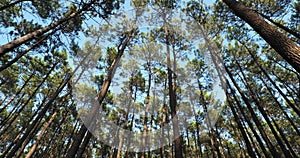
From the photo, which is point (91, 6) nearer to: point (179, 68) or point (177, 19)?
point (177, 19)

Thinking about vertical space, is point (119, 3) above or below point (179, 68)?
below

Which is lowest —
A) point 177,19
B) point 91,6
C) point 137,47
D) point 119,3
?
point 91,6

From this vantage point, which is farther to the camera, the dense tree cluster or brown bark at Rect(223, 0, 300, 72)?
the dense tree cluster

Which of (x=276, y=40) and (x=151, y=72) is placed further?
(x=151, y=72)

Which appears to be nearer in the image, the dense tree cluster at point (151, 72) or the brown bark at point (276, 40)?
the brown bark at point (276, 40)

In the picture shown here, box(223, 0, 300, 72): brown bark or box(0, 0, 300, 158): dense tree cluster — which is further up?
box(0, 0, 300, 158): dense tree cluster

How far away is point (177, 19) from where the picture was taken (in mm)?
10711

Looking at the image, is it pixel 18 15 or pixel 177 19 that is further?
pixel 177 19

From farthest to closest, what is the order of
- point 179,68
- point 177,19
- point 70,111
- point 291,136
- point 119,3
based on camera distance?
1. point 291,136
2. point 70,111
3. point 179,68
4. point 177,19
5. point 119,3

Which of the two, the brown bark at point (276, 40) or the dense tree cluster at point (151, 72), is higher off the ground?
the dense tree cluster at point (151, 72)

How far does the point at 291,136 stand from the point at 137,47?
13947 mm

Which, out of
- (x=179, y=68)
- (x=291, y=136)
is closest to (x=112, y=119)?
(x=179, y=68)

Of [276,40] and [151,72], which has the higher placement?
[151,72]

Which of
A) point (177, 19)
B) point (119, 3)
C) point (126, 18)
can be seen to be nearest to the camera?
point (119, 3)
